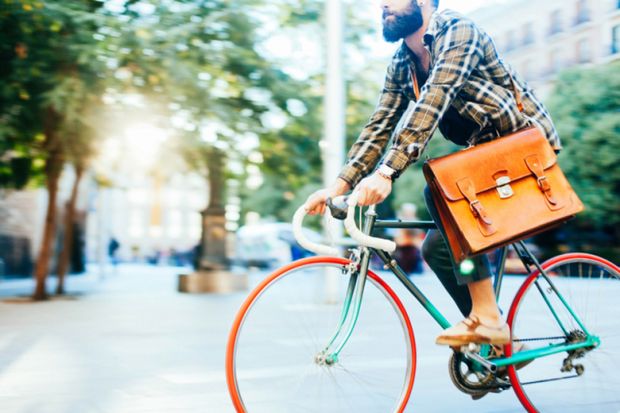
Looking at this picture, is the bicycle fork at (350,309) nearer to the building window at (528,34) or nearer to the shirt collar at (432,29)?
the shirt collar at (432,29)

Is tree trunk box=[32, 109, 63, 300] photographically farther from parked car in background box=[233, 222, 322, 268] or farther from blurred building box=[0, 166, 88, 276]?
parked car in background box=[233, 222, 322, 268]

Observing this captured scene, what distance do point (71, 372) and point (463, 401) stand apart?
2.52 metres

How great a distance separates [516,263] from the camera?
348 centimetres

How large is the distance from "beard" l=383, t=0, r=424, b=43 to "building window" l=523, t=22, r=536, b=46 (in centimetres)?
4687

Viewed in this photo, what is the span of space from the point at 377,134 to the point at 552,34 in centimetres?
4505

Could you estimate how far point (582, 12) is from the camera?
138ft

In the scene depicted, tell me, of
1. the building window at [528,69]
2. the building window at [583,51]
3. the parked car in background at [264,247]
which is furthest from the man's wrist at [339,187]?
the building window at [528,69]

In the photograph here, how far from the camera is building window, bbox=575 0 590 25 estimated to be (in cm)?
4181

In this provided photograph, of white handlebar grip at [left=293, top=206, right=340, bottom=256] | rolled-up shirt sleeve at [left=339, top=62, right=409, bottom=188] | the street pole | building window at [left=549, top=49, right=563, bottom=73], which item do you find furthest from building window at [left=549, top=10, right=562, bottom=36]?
white handlebar grip at [left=293, top=206, right=340, bottom=256]

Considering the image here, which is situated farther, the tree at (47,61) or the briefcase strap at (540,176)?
the tree at (47,61)

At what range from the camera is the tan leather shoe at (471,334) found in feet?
9.90

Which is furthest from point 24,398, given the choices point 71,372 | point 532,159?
point 532,159

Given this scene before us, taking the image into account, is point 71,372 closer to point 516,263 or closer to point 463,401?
point 463,401

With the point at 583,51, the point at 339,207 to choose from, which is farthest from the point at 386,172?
the point at 583,51
